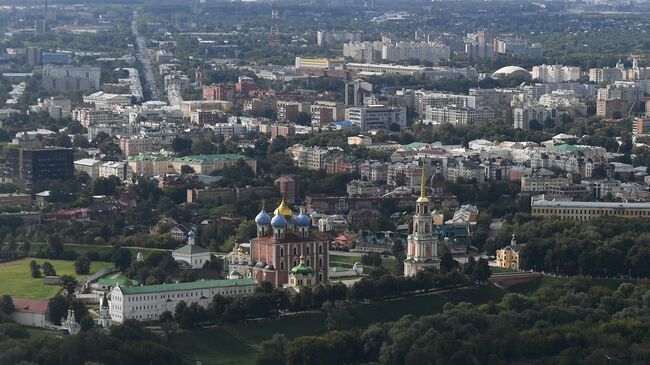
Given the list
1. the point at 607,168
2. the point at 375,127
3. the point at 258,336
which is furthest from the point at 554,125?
the point at 258,336

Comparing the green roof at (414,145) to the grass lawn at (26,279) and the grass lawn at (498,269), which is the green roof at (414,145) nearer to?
the grass lawn at (498,269)

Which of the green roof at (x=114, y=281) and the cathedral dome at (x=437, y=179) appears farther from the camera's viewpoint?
the cathedral dome at (x=437, y=179)

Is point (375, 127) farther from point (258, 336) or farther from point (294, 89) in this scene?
point (258, 336)

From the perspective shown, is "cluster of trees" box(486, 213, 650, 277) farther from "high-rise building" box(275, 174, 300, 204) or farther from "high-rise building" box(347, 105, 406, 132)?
"high-rise building" box(347, 105, 406, 132)

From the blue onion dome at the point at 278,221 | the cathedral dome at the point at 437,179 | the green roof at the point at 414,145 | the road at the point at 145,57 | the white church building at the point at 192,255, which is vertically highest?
the blue onion dome at the point at 278,221

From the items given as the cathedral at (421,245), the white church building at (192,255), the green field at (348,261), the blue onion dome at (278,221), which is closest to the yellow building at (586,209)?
the green field at (348,261)

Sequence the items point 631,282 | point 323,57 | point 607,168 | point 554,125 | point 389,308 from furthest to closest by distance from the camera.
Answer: point 323,57
point 554,125
point 607,168
point 631,282
point 389,308

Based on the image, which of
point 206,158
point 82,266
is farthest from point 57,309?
point 206,158
